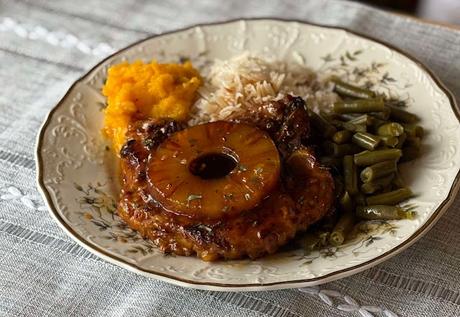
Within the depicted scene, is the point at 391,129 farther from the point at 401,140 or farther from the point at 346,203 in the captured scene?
the point at 346,203

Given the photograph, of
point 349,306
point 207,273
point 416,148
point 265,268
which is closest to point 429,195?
point 416,148

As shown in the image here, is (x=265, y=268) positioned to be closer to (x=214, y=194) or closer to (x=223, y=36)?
(x=214, y=194)

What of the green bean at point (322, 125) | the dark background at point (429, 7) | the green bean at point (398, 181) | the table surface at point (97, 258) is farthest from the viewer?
the dark background at point (429, 7)

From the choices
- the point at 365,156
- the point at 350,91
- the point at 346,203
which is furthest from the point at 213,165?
the point at 350,91

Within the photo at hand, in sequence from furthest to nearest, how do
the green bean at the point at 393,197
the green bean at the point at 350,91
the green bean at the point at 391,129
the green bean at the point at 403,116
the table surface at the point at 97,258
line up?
the green bean at the point at 350,91, the green bean at the point at 403,116, the green bean at the point at 391,129, the green bean at the point at 393,197, the table surface at the point at 97,258

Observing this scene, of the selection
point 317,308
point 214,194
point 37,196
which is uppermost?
point 214,194

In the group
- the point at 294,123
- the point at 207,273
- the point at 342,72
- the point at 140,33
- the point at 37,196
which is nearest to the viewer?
the point at 207,273

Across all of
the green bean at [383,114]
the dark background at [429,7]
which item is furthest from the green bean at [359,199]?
the dark background at [429,7]

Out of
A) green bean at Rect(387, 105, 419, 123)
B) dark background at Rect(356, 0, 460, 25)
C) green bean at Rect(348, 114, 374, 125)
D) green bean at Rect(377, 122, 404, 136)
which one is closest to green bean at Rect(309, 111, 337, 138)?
green bean at Rect(348, 114, 374, 125)

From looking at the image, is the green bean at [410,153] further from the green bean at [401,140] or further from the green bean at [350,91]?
the green bean at [350,91]
